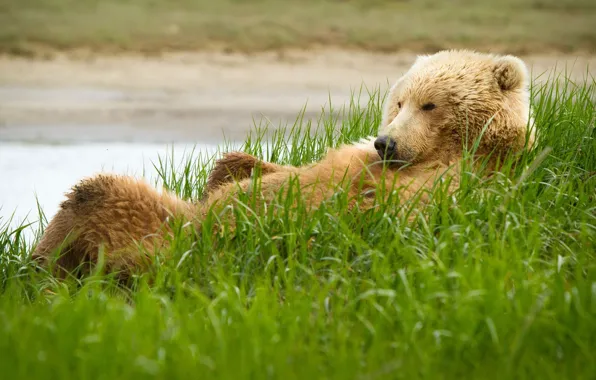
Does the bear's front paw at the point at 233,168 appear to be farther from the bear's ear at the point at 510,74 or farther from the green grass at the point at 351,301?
the bear's ear at the point at 510,74

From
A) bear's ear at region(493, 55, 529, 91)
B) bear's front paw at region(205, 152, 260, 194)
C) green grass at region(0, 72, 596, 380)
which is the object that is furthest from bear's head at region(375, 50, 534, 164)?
bear's front paw at region(205, 152, 260, 194)

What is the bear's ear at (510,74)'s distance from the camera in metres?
4.62

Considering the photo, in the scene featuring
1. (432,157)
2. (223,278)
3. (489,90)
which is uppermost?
(489,90)

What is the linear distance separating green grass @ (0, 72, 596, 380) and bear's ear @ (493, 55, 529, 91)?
0.40m

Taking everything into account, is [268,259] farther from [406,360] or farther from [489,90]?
[489,90]

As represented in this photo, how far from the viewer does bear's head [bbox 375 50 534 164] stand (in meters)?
4.49

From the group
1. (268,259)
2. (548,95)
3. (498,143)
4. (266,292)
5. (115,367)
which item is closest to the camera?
(115,367)

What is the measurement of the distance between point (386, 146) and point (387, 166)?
147mm

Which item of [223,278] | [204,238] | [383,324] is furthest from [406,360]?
[204,238]

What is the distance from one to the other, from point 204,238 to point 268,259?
0.33 m

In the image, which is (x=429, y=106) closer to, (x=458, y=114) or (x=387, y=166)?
(x=458, y=114)

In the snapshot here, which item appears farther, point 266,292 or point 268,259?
point 268,259

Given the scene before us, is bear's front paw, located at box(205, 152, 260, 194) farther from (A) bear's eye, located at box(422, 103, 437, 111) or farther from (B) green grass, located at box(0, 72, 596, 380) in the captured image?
(A) bear's eye, located at box(422, 103, 437, 111)

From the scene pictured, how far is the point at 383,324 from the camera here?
3328 millimetres
